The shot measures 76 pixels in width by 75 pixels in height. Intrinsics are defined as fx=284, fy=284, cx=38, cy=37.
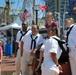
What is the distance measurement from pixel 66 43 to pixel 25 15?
454 inches

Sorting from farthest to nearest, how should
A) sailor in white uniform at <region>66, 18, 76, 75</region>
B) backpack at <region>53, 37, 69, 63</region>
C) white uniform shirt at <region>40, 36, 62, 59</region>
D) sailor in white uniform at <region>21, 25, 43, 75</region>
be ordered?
sailor in white uniform at <region>21, 25, 43, 75</region>
sailor in white uniform at <region>66, 18, 76, 75</region>
backpack at <region>53, 37, 69, 63</region>
white uniform shirt at <region>40, 36, 62, 59</region>

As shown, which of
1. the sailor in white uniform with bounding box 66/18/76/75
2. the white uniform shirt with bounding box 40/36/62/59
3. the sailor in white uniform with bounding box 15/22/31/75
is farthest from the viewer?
the sailor in white uniform with bounding box 15/22/31/75

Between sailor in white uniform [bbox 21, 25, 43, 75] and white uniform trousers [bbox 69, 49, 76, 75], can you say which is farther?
sailor in white uniform [bbox 21, 25, 43, 75]

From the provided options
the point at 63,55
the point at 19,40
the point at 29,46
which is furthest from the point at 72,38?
the point at 19,40

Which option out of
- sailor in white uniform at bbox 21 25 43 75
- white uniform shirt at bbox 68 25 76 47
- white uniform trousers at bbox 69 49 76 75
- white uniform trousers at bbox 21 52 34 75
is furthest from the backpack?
white uniform trousers at bbox 21 52 34 75

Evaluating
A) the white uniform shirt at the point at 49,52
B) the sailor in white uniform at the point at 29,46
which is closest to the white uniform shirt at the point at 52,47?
the white uniform shirt at the point at 49,52

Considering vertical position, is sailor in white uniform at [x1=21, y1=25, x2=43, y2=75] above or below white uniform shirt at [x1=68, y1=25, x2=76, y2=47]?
below

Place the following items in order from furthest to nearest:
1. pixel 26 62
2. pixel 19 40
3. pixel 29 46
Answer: pixel 19 40
pixel 26 62
pixel 29 46

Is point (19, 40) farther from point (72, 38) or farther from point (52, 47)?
point (52, 47)

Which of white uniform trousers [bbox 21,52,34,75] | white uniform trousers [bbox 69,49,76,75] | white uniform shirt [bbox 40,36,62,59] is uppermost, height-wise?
white uniform shirt [bbox 40,36,62,59]

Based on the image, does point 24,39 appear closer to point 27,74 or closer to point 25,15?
point 27,74

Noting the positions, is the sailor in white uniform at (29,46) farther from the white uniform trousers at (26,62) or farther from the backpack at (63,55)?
the backpack at (63,55)

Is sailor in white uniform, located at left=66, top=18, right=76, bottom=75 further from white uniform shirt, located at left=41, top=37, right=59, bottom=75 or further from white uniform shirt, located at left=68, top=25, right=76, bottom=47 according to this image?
white uniform shirt, located at left=41, top=37, right=59, bottom=75

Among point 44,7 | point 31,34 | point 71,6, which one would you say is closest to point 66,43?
point 31,34
